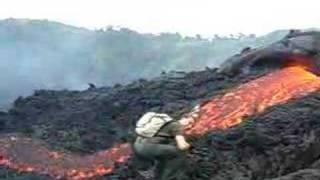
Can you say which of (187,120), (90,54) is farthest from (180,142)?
(90,54)

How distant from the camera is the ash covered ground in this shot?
1270 cm

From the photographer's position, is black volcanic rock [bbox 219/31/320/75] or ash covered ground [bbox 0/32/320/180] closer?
ash covered ground [bbox 0/32/320/180]

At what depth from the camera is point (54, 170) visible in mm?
14625

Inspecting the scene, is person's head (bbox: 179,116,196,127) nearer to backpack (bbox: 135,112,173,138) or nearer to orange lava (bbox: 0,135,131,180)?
backpack (bbox: 135,112,173,138)

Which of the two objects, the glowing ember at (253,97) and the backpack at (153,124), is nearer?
the backpack at (153,124)

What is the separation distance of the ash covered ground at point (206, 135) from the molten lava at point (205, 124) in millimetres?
283

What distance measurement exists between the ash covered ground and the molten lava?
28 centimetres

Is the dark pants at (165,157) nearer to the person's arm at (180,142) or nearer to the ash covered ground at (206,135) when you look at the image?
the person's arm at (180,142)

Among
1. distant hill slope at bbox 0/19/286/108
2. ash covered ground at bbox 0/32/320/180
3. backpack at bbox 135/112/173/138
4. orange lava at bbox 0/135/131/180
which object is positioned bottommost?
distant hill slope at bbox 0/19/286/108

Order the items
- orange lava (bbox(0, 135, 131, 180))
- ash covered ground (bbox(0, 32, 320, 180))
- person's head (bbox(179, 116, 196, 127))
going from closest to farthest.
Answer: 1. ash covered ground (bbox(0, 32, 320, 180))
2. person's head (bbox(179, 116, 196, 127))
3. orange lava (bbox(0, 135, 131, 180))

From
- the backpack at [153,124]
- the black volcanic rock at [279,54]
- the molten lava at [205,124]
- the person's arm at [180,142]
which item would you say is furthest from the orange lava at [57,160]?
the black volcanic rock at [279,54]

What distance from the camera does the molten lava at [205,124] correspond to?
47.5 feet

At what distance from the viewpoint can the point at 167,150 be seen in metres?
12.3

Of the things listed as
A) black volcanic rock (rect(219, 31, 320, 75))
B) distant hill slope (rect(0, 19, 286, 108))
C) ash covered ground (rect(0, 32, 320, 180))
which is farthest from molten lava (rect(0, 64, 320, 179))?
distant hill slope (rect(0, 19, 286, 108))
